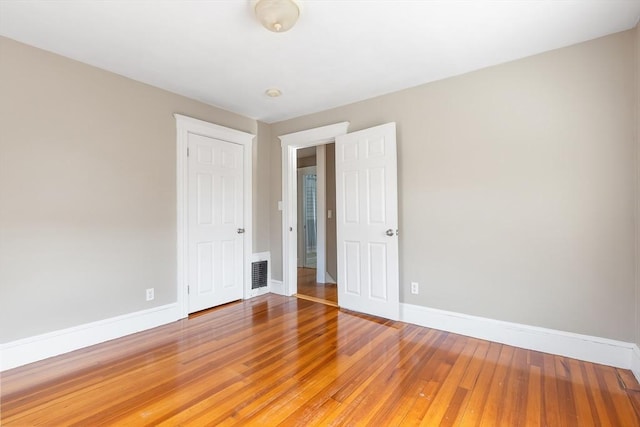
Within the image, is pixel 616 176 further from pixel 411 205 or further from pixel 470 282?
pixel 411 205

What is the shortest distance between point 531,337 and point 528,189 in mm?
1203

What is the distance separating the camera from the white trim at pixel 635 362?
2.01m

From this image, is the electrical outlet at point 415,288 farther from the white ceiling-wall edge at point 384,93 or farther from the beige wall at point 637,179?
the white ceiling-wall edge at point 384,93

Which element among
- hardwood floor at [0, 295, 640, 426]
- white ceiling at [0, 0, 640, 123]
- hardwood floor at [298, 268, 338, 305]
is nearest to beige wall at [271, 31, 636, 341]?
white ceiling at [0, 0, 640, 123]

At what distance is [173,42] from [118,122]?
1018 mm

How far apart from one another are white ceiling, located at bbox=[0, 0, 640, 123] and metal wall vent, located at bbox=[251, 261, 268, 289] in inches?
89.3

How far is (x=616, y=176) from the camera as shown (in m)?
2.20

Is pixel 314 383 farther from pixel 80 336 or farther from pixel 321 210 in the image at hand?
pixel 321 210

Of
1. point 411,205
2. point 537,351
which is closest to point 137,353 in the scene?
point 411,205

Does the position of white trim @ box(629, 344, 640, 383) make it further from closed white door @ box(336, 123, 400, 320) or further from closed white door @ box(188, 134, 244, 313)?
closed white door @ box(188, 134, 244, 313)

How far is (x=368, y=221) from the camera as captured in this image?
331cm

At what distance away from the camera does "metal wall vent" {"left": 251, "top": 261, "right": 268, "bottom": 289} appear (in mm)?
4070

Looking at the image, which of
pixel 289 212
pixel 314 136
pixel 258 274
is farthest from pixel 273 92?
pixel 258 274

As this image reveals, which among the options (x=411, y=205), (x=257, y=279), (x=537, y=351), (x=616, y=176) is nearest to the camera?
(x=616, y=176)
